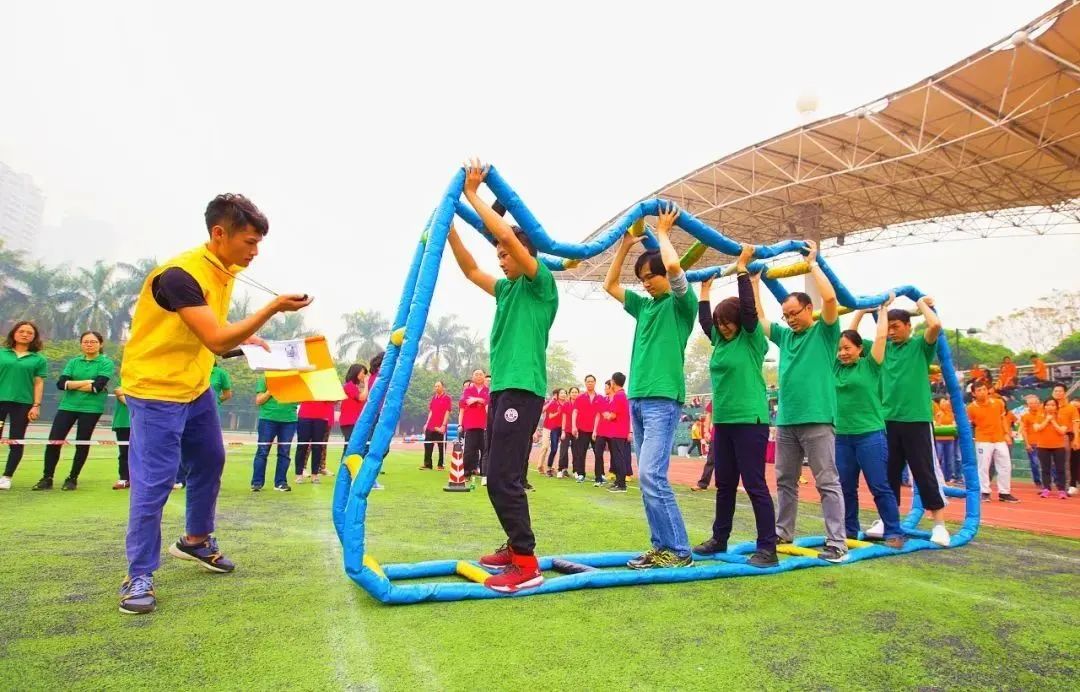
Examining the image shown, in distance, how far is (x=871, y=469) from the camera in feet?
16.8

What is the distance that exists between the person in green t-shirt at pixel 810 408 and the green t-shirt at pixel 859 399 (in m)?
0.55

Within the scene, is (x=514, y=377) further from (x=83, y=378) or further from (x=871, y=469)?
(x=83, y=378)

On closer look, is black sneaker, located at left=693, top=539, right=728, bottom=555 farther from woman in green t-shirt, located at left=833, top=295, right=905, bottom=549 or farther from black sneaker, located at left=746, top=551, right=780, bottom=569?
woman in green t-shirt, located at left=833, top=295, right=905, bottom=549

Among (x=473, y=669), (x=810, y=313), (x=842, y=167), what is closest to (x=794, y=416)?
(x=810, y=313)

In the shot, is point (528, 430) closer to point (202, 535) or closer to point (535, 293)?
point (535, 293)

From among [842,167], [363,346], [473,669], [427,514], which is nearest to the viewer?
[473,669]

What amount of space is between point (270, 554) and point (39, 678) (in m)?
2.11

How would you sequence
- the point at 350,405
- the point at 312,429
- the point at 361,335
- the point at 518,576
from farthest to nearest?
1. the point at 361,335
2. the point at 350,405
3. the point at 312,429
4. the point at 518,576

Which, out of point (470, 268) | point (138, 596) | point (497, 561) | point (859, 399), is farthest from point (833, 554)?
point (138, 596)

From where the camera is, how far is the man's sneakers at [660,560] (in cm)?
388

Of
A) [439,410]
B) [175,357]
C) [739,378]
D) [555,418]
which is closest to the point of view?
[175,357]

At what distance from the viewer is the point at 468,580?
139 inches

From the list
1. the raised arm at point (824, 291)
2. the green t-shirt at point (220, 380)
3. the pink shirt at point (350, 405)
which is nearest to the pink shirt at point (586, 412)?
the pink shirt at point (350, 405)

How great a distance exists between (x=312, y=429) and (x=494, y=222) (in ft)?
22.7
